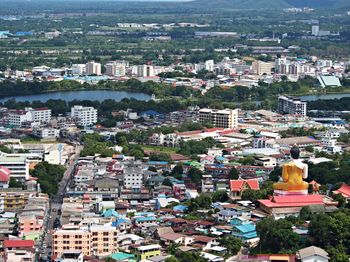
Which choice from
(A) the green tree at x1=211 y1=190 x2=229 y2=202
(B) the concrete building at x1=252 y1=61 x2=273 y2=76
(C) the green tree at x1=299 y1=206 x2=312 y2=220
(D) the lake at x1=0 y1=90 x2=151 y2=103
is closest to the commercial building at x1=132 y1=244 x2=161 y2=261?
(C) the green tree at x1=299 y1=206 x2=312 y2=220

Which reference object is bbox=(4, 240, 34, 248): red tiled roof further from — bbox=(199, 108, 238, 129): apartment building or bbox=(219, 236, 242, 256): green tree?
bbox=(199, 108, 238, 129): apartment building

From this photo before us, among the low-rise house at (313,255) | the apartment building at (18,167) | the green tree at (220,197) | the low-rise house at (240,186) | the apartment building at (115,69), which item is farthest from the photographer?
the apartment building at (115,69)

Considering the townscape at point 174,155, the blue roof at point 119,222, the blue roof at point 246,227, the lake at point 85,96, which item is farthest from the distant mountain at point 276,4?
the blue roof at point 246,227

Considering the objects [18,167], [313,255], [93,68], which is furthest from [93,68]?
[313,255]

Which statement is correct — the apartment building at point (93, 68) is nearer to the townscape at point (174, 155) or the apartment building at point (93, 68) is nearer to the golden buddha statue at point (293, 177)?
the townscape at point (174, 155)

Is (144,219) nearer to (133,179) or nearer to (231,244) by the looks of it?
(231,244)

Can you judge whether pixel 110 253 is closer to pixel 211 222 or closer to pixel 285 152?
pixel 211 222

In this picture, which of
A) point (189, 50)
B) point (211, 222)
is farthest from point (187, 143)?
point (189, 50)
